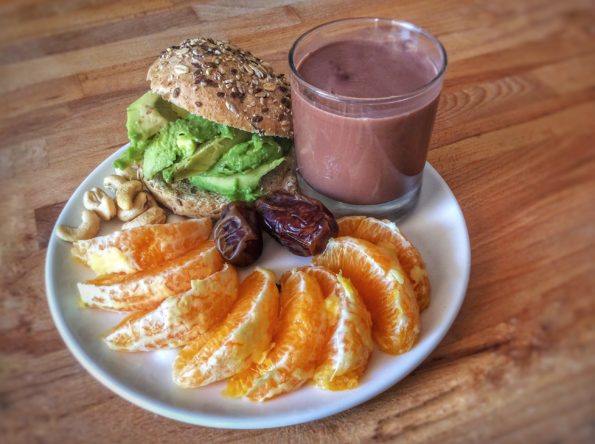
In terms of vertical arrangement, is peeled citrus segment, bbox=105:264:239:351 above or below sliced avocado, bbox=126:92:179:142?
below

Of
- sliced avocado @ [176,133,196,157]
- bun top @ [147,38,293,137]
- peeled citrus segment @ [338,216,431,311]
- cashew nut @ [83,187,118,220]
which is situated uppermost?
bun top @ [147,38,293,137]

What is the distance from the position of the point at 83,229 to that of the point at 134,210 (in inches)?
7.8

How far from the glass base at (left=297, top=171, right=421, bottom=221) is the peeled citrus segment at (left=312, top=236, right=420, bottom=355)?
0.36 metres

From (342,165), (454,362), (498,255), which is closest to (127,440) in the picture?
(454,362)

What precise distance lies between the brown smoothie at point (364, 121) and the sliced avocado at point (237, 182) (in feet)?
0.57

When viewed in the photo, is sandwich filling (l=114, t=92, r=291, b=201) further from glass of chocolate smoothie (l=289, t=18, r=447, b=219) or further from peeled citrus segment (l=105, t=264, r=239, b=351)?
peeled citrus segment (l=105, t=264, r=239, b=351)

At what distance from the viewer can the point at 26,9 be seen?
3074mm

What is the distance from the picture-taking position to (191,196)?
2123 mm

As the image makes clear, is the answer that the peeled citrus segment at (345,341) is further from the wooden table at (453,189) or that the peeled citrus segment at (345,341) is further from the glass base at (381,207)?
the glass base at (381,207)

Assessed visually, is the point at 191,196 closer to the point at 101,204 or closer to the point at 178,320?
the point at 101,204

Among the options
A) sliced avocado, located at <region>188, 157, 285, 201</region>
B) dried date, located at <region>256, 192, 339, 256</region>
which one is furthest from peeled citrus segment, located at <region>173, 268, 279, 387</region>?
sliced avocado, located at <region>188, 157, 285, 201</region>

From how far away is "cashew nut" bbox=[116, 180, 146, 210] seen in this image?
2074 mm

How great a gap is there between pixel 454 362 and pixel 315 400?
0.47 m

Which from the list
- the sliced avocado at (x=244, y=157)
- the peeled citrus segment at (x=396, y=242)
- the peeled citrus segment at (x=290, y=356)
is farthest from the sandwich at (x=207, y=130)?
the peeled citrus segment at (x=290, y=356)
